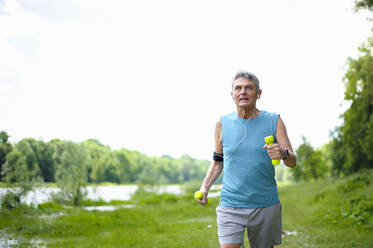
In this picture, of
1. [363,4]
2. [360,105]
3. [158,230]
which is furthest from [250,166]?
[360,105]

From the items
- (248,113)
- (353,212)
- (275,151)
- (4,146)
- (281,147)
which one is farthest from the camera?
(4,146)

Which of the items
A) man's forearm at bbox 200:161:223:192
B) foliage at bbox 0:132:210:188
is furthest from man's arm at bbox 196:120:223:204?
foliage at bbox 0:132:210:188

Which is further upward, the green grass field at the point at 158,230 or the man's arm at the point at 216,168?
the man's arm at the point at 216,168

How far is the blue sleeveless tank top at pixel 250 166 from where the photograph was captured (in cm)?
299

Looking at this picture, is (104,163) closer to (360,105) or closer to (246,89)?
(360,105)

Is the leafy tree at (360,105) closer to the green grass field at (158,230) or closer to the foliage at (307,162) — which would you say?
the green grass field at (158,230)

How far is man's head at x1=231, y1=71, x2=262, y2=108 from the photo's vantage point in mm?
3070

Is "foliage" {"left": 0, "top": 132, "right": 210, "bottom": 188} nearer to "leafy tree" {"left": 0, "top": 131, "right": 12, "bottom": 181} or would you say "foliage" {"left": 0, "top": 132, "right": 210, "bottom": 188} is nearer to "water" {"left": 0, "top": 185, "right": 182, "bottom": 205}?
"leafy tree" {"left": 0, "top": 131, "right": 12, "bottom": 181}

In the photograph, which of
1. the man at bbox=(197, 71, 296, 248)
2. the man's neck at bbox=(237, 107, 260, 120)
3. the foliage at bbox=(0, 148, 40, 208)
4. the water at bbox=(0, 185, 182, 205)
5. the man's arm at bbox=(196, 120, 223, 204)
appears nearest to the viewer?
the man at bbox=(197, 71, 296, 248)

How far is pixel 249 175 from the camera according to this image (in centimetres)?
300

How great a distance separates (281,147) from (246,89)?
2.01 ft

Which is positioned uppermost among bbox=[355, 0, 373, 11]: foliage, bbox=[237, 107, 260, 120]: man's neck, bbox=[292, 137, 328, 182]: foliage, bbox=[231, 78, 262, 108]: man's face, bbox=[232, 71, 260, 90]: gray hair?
bbox=[355, 0, 373, 11]: foliage

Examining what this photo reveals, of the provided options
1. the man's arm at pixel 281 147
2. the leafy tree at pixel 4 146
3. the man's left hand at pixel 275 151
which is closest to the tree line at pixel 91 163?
the leafy tree at pixel 4 146

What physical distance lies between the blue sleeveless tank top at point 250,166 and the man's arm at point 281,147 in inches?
1.7
